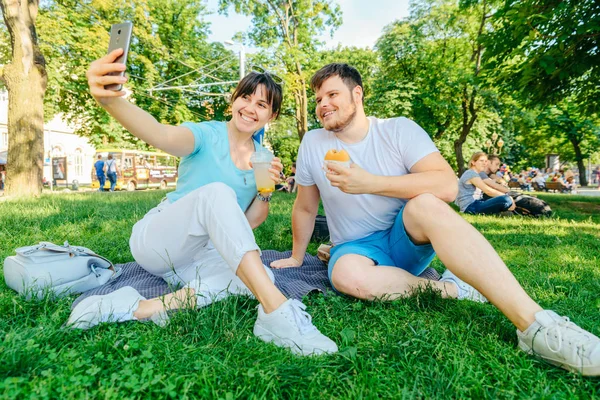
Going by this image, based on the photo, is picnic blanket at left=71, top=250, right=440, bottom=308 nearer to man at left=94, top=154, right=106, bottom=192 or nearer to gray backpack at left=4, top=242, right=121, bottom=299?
gray backpack at left=4, top=242, right=121, bottom=299

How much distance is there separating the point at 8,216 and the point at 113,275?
3313 mm

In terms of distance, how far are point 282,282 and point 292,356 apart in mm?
1007

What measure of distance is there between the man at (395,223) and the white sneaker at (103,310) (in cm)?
116

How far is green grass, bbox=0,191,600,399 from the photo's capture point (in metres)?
1.37

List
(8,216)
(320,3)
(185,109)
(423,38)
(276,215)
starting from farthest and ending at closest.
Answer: (423,38) → (185,109) → (320,3) → (276,215) → (8,216)

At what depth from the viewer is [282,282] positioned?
8.70 feet

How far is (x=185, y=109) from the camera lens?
18547 millimetres

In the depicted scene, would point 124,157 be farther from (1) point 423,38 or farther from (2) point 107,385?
(2) point 107,385

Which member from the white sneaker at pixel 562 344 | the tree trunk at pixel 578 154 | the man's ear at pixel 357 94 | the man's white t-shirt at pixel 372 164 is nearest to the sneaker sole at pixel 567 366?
the white sneaker at pixel 562 344

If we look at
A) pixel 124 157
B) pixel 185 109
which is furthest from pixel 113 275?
pixel 124 157

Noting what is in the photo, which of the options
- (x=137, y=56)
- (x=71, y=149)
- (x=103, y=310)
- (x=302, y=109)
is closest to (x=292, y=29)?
(x=302, y=109)

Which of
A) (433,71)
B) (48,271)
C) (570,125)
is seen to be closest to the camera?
(48,271)

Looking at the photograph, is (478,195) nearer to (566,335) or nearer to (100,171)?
(566,335)

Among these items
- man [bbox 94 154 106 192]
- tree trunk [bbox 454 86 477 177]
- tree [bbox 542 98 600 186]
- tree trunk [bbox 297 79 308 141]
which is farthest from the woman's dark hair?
tree [bbox 542 98 600 186]
